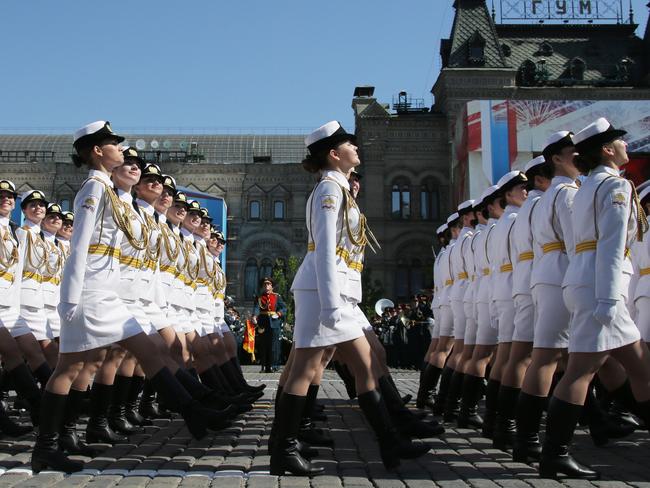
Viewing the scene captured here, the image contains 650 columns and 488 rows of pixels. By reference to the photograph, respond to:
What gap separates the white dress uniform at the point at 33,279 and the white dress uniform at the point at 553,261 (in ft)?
17.8

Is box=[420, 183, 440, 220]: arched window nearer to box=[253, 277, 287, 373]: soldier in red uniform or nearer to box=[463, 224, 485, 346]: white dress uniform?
box=[253, 277, 287, 373]: soldier in red uniform

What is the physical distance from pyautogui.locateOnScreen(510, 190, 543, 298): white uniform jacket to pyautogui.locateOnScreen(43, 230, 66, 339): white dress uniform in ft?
18.6

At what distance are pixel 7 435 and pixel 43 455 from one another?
7.05ft

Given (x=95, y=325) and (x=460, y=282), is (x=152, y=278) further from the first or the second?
(x=460, y=282)

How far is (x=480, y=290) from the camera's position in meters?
8.88

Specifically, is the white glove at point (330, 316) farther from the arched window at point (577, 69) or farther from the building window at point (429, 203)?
the arched window at point (577, 69)

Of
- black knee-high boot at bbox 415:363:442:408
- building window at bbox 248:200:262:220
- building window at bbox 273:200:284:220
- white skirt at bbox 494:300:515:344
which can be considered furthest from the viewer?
building window at bbox 273:200:284:220

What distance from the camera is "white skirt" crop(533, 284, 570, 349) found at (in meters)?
6.00

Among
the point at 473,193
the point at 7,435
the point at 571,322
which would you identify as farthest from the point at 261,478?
the point at 473,193

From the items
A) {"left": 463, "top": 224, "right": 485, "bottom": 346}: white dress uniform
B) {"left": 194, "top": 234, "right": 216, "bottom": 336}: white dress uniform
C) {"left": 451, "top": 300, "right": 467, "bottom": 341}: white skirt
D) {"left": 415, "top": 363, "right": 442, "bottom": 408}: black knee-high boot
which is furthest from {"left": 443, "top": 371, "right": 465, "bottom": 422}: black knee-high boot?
{"left": 194, "top": 234, "right": 216, "bottom": 336}: white dress uniform

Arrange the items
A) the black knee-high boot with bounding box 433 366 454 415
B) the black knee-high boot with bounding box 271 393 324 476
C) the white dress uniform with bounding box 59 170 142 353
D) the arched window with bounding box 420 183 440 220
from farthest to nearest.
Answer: the arched window with bounding box 420 183 440 220 → the black knee-high boot with bounding box 433 366 454 415 → the white dress uniform with bounding box 59 170 142 353 → the black knee-high boot with bounding box 271 393 324 476

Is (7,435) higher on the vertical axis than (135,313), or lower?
lower

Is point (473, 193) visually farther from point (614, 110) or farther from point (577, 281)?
point (577, 281)

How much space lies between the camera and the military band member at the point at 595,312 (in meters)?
5.38
